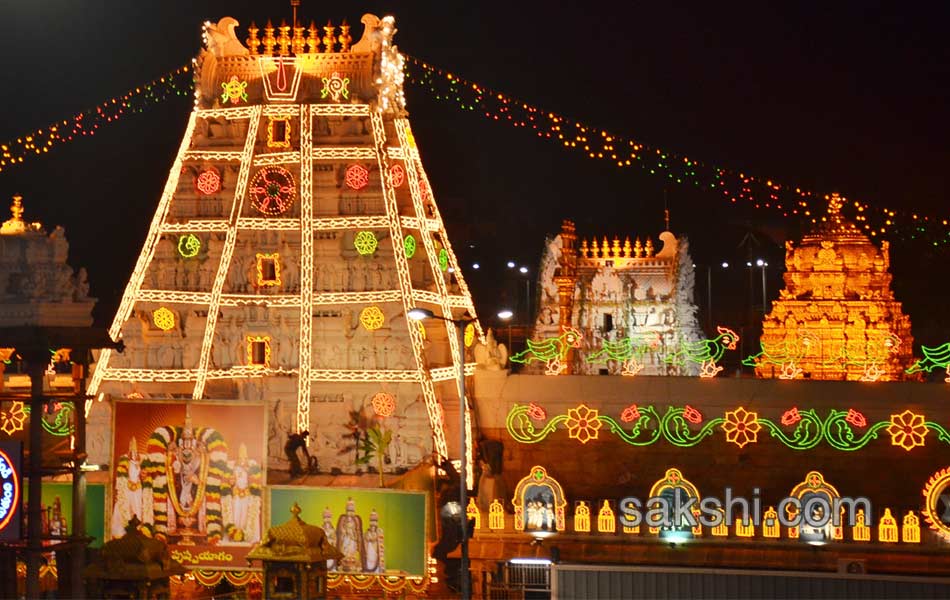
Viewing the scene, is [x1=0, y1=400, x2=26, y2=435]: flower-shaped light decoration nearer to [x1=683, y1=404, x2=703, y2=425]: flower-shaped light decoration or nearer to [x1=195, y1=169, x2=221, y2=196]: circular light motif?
[x1=195, y1=169, x2=221, y2=196]: circular light motif

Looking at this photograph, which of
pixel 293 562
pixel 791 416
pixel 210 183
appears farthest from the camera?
pixel 210 183

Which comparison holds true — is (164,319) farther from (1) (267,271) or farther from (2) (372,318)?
(2) (372,318)

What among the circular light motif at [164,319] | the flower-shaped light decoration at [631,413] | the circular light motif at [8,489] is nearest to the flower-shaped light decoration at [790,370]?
the flower-shaped light decoration at [631,413]

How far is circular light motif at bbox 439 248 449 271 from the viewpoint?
46412 millimetres

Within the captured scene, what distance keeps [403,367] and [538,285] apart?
29.5m

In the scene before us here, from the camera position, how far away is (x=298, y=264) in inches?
1779

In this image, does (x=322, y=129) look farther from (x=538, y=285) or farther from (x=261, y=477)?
(x=538, y=285)

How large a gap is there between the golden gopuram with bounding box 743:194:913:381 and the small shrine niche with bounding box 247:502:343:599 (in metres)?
25.9

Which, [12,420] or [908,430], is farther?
[12,420]

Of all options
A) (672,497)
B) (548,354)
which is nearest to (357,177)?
(548,354)

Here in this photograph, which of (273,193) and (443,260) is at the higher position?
(273,193)

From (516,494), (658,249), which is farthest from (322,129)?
(658,249)

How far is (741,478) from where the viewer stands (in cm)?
4503

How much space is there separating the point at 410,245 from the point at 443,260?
175 centimetres
